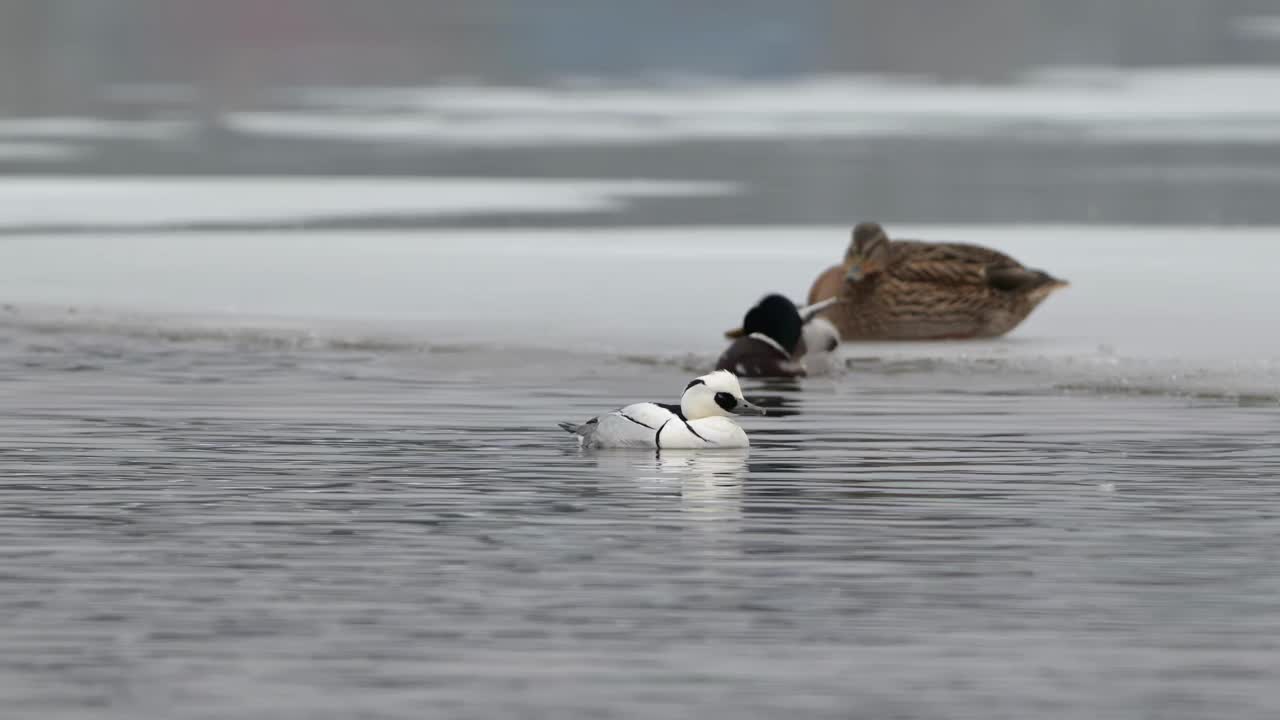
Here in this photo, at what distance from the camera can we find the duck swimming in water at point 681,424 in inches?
553

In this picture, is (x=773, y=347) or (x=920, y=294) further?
(x=920, y=294)

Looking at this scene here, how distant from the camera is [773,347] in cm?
1833

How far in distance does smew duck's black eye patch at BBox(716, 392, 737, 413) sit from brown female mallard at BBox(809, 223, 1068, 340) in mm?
5926

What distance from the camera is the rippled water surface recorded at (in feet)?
26.7

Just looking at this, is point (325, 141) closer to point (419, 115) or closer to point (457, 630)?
point (419, 115)

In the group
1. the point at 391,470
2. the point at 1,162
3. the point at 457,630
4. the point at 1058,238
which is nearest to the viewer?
the point at 457,630

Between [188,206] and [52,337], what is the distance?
14.2 meters

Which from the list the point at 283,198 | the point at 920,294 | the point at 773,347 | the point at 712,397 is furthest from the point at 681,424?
the point at 283,198

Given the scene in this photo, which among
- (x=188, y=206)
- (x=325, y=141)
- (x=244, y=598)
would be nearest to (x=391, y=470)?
(x=244, y=598)

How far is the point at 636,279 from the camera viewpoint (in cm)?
2458

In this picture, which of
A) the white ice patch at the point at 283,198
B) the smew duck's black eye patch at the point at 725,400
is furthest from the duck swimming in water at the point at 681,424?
the white ice patch at the point at 283,198

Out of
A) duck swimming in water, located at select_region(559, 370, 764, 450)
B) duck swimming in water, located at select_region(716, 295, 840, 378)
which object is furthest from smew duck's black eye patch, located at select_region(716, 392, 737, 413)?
duck swimming in water, located at select_region(716, 295, 840, 378)

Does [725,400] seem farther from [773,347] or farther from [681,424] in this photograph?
[773,347]

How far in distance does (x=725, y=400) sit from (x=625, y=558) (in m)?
4.24
